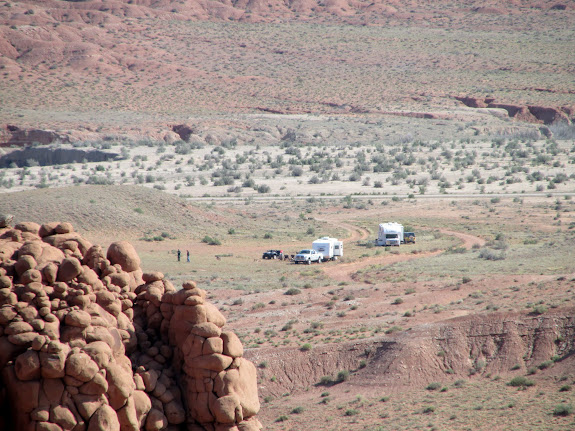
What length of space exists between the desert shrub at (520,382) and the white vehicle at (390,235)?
77.6 feet

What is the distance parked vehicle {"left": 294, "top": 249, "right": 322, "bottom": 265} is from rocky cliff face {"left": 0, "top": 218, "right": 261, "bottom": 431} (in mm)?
26602

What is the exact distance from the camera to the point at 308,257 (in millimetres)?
37031

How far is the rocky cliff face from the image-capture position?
26.2ft

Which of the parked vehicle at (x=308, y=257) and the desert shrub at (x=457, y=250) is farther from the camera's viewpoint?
the desert shrub at (x=457, y=250)

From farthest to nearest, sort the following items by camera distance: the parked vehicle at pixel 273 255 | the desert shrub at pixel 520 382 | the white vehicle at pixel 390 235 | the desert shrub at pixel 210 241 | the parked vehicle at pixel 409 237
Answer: the parked vehicle at pixel 409 237, the desert shrub at pixel 210 241, the white vehicle at pixel 390 235, the parked vehicle at pixel 273 255, the desert shrub at pixel 520 382

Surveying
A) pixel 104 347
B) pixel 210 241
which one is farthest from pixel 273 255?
pixel 104 347

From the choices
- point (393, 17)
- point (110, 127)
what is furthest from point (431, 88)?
point (110, 127)

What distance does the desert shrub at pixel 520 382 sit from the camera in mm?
17953

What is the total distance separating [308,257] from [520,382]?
1959cm

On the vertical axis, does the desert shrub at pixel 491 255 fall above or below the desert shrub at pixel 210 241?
above

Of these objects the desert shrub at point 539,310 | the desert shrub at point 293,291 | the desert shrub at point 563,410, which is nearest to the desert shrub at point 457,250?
the desert shrub at point 293,291

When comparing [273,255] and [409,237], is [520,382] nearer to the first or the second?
[273,255]

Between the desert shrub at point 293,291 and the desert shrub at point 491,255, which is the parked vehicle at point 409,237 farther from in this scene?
the desert shrub at point 293,291

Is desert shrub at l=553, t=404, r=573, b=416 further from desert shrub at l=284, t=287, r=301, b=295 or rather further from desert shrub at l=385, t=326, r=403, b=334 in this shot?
desert shrub at l=284, t=287, r=301, b=295
